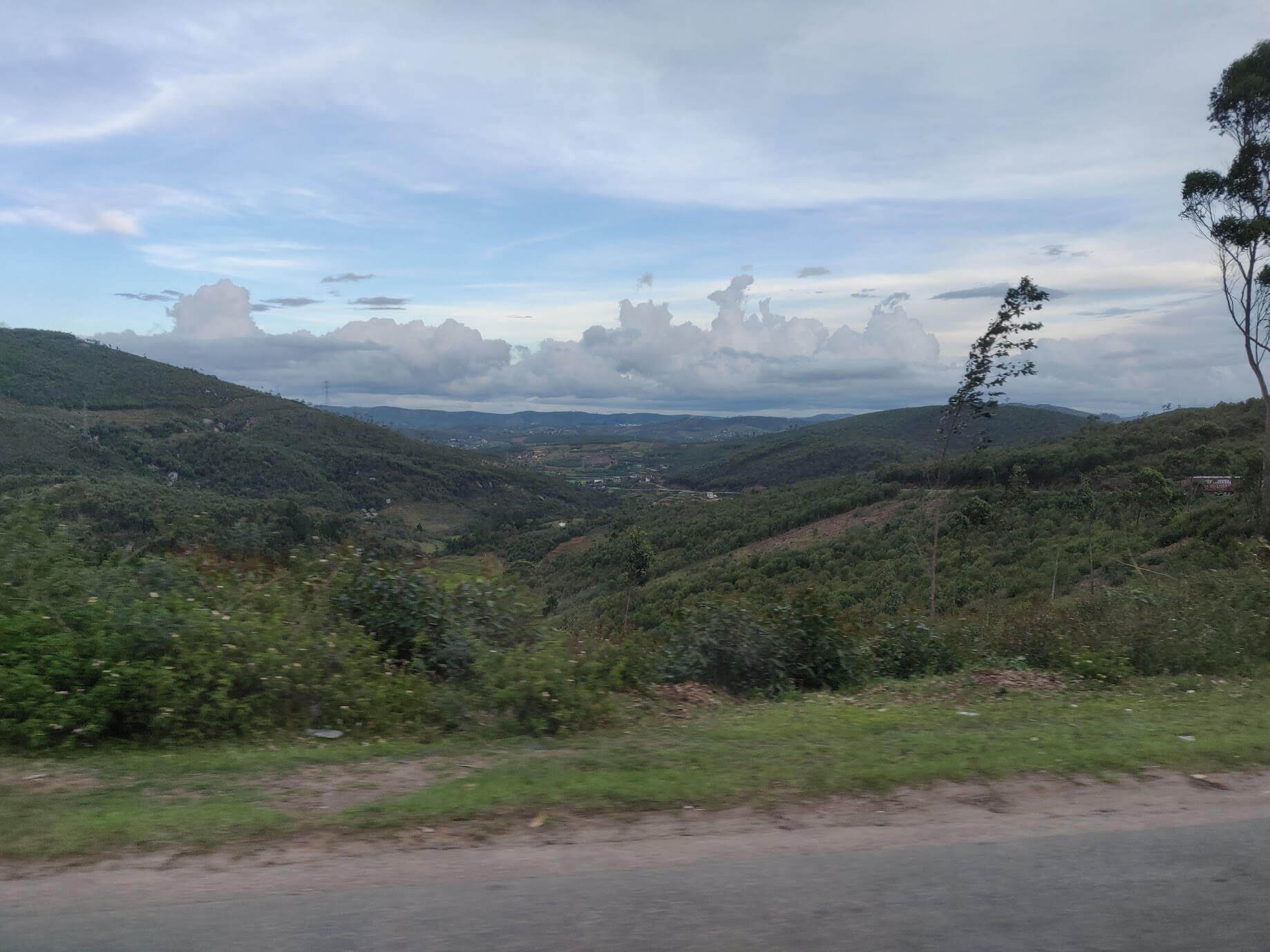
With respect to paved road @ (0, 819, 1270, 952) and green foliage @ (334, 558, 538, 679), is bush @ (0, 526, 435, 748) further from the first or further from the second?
paved road @ (0, 819, 1270, 952)

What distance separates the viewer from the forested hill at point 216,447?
72.4m

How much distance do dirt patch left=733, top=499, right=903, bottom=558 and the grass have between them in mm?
30908

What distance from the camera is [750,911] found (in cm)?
362

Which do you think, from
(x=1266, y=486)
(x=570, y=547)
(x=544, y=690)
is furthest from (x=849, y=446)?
(x=544, y=690)

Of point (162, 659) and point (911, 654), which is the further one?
point (911, 654)

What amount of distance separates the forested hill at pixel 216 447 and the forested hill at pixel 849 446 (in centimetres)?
2382

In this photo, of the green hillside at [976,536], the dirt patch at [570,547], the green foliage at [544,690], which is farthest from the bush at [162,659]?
the dirt patch at [570,547]

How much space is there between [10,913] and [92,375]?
135437 mm

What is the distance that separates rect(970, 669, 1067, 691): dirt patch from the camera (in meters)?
9.46

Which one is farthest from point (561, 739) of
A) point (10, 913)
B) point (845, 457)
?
point (845, 457)

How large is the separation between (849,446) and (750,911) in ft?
341

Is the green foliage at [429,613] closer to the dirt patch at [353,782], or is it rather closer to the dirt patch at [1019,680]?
the dirt patch at [353,782]

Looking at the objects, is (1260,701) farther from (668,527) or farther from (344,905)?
(668,527)

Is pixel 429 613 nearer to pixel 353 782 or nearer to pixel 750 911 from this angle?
pixel 353 782
